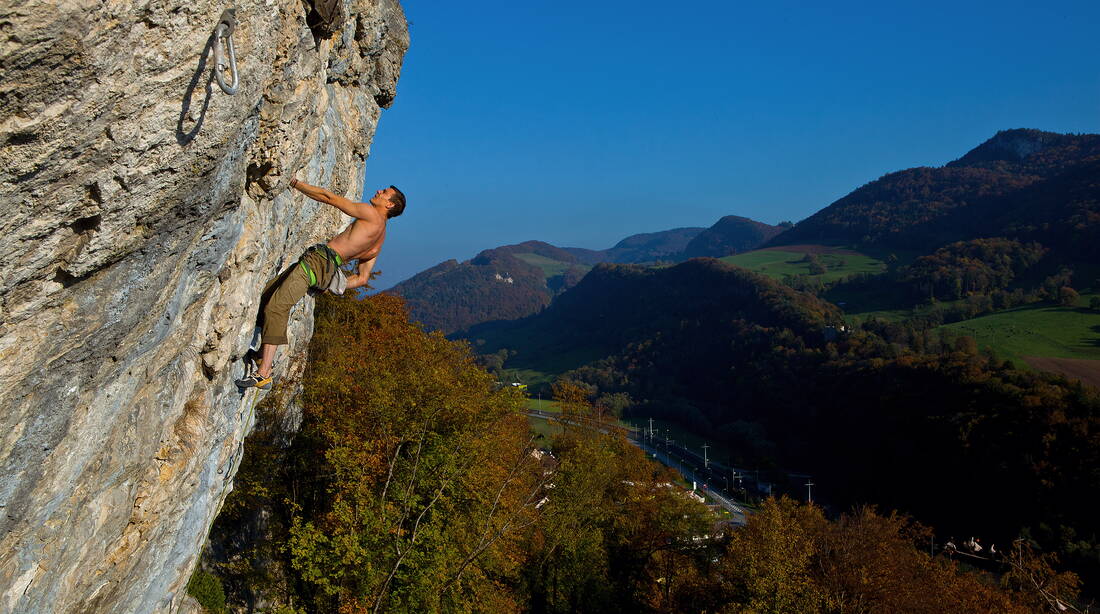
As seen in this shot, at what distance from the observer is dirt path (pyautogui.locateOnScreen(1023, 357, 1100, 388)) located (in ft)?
258

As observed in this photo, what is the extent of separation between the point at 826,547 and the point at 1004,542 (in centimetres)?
4255

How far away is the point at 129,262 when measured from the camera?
5496 millimetres

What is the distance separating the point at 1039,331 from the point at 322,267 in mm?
124073

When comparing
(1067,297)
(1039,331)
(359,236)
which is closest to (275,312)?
(359,236)

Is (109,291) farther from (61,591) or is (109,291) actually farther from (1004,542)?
(1004,542)

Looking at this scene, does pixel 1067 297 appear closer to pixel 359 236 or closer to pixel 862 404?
pixel 862 404

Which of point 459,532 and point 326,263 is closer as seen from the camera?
Answer: point 326,263

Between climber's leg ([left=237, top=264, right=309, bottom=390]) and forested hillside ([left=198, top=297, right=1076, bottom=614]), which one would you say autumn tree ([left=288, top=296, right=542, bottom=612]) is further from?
climber's leg ([left=237, top=264, right=309, bottom=390])

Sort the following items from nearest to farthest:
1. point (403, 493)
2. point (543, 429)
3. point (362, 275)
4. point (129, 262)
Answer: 1. point (129, 262)
2. point (362, 275)
3. point (403, 493)
4. point (543, 429)

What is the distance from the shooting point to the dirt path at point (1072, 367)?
78500 mm

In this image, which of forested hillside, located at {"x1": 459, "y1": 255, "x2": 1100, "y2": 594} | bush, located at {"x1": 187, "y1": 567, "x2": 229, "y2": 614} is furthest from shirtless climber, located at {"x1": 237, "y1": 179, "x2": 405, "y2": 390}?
forested hillside, located at {"x1": 459, "y1": 255, "x2": 1100, "y2": 594}

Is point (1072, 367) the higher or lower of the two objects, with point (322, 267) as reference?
lower

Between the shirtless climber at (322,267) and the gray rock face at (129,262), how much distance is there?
0.32 m

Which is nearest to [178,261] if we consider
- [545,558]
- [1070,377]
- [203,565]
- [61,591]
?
[61,591]
